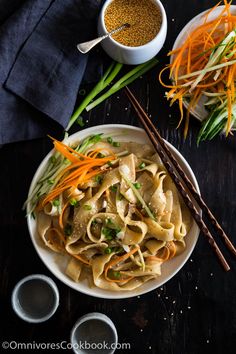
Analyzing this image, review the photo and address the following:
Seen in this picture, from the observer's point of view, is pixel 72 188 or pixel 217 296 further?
pixel 217 296

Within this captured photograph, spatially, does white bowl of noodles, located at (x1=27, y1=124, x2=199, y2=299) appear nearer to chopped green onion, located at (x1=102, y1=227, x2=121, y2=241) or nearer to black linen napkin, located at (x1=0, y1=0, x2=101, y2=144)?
chopped green onion, located at (x1=102, y1=227, x2=121, y2=241)

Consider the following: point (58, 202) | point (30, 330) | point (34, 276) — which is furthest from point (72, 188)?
point (30, 330)

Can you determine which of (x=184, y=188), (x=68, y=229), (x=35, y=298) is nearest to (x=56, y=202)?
(x=68, y=229)

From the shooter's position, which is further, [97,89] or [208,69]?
[97,89]

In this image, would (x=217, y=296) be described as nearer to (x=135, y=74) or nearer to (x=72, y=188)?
(x=72, y=188)

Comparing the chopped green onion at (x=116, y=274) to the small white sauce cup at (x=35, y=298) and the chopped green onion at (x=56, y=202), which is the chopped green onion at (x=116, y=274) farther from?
the chopped green onion at (x=56, y=202)

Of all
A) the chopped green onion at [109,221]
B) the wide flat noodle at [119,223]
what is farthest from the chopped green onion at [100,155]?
the chopped green onion at [109,221]

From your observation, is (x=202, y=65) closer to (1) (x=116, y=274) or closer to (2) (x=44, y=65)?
(2) (x=44, y=65)
